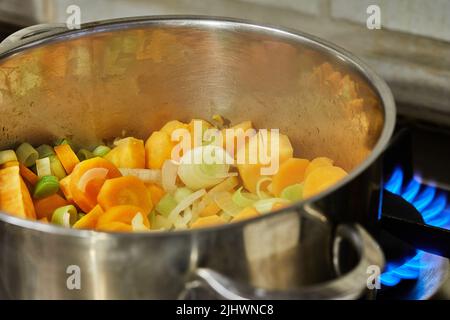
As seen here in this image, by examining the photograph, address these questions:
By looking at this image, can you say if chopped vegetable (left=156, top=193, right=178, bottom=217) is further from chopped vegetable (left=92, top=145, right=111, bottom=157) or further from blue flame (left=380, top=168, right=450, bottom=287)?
blue flame (left=380, top=168, right=450, bottom=287)

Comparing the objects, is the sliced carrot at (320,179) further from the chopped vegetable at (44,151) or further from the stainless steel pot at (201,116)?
the chopped vegetable at (44,151)

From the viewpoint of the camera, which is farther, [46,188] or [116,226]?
[46,188]

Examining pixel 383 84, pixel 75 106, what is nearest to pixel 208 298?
pixel 383 84

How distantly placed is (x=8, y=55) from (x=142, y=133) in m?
0.20

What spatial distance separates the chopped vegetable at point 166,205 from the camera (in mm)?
915

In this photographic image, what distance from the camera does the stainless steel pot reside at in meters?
0.64

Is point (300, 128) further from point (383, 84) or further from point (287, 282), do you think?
point (287, 282)

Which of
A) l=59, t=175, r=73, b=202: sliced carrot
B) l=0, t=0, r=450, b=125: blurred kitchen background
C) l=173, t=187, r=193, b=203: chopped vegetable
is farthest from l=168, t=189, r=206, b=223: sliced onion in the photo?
l=0, t=0, r=450, b=125: blurred kitchen background

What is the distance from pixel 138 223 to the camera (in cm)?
83

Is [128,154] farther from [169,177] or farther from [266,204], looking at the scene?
[266,204]

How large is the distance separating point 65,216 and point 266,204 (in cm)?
21

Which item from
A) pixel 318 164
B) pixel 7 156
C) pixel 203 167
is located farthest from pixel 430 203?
pixel 7 156

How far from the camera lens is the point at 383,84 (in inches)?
31.9

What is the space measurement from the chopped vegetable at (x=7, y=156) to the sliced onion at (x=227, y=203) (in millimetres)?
224
